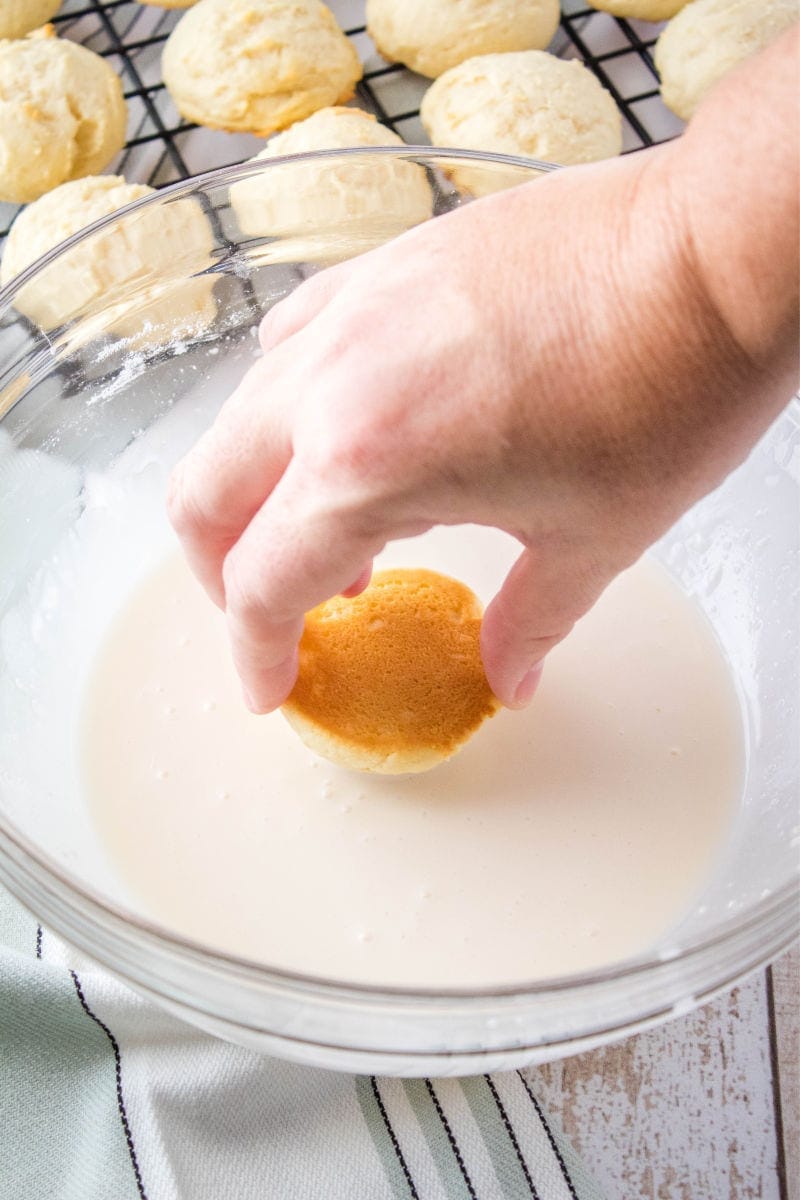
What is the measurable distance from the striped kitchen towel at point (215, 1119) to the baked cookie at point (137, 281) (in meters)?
0.55

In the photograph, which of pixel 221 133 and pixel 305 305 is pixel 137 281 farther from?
pixel 221 133

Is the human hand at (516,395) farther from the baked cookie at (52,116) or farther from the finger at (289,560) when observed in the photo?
the baked cookie at (52,116)

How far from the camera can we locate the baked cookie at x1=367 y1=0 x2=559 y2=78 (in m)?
1.47

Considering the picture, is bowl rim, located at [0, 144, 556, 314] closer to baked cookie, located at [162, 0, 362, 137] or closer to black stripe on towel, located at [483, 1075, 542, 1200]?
baked cookie, located at [162, 0, 362, 137]

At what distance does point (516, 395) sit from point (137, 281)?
598 millimetres

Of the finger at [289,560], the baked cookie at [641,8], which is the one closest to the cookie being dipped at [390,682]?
the finger at [289,560]

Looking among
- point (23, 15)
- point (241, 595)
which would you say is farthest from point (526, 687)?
point (23, 15)

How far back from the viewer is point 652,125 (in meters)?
1.49

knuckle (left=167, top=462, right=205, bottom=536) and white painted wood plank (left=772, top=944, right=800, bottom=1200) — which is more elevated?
knuckle (left=167, top=462, right=205, bottom=536)

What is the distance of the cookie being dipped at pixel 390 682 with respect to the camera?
2.86ft

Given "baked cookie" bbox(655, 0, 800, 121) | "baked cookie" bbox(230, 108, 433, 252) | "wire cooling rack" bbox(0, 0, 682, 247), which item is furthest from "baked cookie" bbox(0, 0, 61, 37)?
"baked cookie" bbox(655, 0, 800, 121)

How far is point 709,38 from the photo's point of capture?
4.66 ft

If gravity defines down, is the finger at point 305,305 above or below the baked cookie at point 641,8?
above

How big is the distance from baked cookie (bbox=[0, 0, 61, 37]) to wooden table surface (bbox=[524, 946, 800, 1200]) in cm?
145
